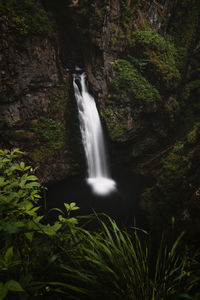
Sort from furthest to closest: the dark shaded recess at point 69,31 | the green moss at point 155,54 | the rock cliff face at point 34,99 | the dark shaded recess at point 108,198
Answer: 1. the green moss at point 155,54
2. the dark shaded recess at point 69,31
3. the rock cliff face at point 34,99
4. the dark shaded recess at point 108,198

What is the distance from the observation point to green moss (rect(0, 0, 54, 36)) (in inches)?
196

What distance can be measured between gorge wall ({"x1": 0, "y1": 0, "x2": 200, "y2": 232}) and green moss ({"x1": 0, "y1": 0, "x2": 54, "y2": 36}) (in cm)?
3

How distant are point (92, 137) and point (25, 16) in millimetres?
4945

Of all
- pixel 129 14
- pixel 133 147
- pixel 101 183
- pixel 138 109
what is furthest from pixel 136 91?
pixel 101 183

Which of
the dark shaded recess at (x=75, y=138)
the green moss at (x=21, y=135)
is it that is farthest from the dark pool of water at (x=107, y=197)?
the green moss at (x=21, y=135)

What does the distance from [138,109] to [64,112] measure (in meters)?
3.31

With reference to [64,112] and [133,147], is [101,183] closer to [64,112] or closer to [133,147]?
[133,147]

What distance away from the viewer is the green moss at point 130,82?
21.0 feet

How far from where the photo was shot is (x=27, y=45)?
5.48m

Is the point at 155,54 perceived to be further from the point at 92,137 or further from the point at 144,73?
the point at 92,137

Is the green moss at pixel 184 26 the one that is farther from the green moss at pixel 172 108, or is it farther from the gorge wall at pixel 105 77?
the green moss at pixel 172 108

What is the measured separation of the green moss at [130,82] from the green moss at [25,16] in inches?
124

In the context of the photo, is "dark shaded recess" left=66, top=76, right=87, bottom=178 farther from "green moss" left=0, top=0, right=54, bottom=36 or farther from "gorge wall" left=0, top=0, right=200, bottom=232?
"green moss" left=0, top=0, right=54, bottom=36

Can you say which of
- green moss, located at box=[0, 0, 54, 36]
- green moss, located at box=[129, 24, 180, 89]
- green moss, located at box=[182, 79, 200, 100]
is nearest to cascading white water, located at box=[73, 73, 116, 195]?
A: green moss, located at box=[0, 0, 54, 36]
